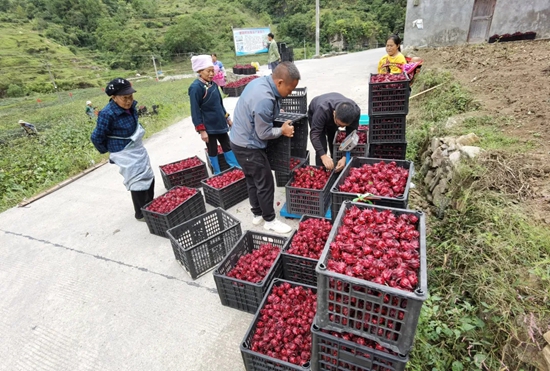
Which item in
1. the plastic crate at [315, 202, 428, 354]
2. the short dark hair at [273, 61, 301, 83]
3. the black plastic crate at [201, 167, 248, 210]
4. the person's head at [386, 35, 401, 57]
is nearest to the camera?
the plastic crate at [315, 202, 428, 354]

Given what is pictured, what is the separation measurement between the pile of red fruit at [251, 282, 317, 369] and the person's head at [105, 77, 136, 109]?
2.63 meters

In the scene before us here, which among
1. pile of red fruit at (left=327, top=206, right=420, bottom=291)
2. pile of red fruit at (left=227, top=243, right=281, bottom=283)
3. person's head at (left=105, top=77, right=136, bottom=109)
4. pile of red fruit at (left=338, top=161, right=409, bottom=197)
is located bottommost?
pile of red fruit at (left=227, top=243, right=281, bottom=283)

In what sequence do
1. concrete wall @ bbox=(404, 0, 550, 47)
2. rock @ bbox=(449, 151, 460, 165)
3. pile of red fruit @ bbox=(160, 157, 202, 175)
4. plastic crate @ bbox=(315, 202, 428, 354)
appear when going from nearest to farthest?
plastic crate @ bbox=(315, 202, 428, 354)
rock @ bbox=(449, 151, 460, 165)
pile of red fruit @ bbox=(160, 157, 202, 175)
concrete wall @ bbox=(404, 0, 550, 47)

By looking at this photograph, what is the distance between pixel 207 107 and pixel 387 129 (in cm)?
256

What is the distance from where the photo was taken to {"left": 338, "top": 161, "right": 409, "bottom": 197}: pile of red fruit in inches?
99.2

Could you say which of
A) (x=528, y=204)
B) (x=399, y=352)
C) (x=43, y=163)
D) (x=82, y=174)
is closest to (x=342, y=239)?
(x=399, y=352)

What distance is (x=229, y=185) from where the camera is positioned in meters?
4.09

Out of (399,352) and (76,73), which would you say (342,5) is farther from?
(399,352)

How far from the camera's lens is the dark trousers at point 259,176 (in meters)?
3.20

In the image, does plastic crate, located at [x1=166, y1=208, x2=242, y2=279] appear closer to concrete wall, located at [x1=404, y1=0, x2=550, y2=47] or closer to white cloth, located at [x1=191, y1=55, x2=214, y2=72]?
white cloth, located at [x1=191, y1=55, x2=214, y2=72]

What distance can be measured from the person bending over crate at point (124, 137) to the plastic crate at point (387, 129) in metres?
2.85

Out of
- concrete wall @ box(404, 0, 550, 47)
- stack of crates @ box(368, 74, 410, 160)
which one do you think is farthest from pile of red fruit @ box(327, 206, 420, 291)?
concrete wall @ box(404, 0, 550, 47)

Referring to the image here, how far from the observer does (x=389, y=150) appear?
3.71m

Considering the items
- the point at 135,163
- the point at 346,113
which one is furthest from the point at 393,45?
the point at 135,163
